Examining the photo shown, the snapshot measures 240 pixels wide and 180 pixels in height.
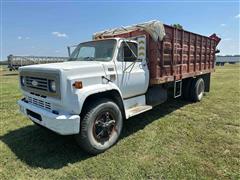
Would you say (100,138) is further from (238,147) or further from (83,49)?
(238,147)

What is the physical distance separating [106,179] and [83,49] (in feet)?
10.8

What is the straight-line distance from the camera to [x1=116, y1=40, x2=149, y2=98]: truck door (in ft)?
14.8

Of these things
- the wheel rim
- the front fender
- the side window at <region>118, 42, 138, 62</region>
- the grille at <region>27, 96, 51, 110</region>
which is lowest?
the wheel rim

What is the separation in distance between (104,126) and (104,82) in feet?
2.90

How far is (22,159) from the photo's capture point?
3711 millimetres

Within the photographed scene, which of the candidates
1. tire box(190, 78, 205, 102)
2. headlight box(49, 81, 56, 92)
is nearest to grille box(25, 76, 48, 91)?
headlight box(49, 81, 56, 92)

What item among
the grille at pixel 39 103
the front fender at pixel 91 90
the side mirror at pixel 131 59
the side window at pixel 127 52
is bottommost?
the grille at pixel 39 103

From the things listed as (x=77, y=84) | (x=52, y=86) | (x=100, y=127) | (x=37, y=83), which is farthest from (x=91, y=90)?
(x=37, y=83)

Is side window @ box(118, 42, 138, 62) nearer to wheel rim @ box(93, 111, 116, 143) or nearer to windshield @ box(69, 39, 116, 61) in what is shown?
windshield @ box(69, 39, 116, 61)

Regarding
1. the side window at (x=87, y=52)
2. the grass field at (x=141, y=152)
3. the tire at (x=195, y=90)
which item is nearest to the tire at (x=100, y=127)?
the grass field at (x=141, y=152)

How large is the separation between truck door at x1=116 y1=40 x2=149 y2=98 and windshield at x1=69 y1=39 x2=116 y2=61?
233 millimetres

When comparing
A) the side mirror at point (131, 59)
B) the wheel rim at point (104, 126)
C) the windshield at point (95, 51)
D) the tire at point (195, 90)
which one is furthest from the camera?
the tire at point (195, 90)

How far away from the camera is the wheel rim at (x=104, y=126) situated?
3.91 meters

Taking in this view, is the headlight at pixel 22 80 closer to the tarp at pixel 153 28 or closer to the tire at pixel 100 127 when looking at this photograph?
the tire at pixel 100 127
